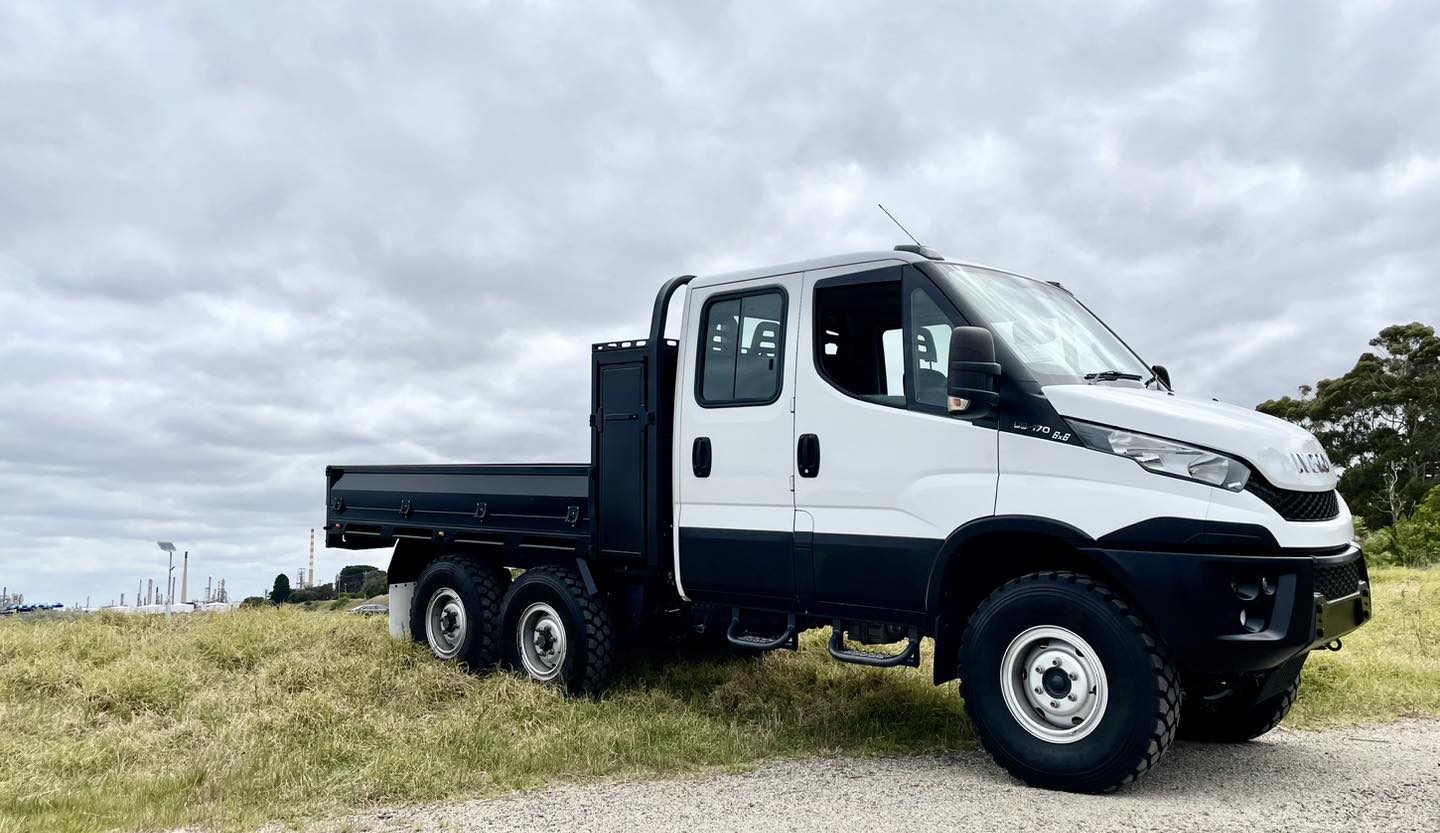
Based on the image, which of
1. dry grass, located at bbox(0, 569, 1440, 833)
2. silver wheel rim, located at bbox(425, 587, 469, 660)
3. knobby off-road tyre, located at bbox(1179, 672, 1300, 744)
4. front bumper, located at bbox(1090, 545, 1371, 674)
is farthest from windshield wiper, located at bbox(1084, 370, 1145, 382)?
silver wheel rim, located at bbox(425, 587, 469, 660)

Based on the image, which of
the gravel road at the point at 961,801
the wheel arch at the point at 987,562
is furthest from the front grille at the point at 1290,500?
the gravel road at the point at 961,801

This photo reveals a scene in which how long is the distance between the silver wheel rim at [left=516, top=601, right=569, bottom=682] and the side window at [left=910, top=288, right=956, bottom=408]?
359cm

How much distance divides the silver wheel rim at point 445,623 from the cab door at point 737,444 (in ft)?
8.94

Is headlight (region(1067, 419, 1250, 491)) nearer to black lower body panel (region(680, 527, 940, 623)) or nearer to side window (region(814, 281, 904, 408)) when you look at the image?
black lower body panel (region(680, 527, 940, 623))

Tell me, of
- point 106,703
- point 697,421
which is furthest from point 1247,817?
point 106,703

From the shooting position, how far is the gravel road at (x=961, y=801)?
525 centimetres

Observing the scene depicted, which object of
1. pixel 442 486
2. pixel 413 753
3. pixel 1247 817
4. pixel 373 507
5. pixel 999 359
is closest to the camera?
pixel 1247 817

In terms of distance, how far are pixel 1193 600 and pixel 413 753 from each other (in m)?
4.51

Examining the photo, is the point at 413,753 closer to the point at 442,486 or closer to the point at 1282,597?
the point at 442,486

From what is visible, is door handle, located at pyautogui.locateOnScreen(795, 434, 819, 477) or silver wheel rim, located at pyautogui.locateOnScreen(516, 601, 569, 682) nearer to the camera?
door handle, located at pyautogui.locateOnScreen(795, 434, 819, 477)

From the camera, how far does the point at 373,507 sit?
10.6 m

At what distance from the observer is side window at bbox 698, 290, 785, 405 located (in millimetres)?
7137

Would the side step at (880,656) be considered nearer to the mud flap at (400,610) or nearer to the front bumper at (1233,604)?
the front bumper at (1233,604)

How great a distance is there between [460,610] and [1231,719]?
19.6ft
